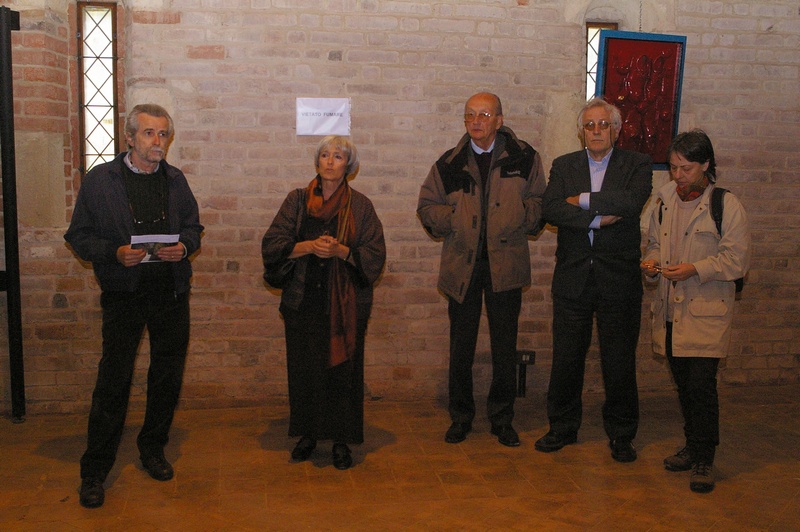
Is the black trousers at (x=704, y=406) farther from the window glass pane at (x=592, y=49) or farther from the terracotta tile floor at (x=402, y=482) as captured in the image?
the window glass pane at (x=592, y=49)

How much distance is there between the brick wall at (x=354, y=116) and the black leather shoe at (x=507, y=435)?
989 millimetres

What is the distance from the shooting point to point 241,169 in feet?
17.7

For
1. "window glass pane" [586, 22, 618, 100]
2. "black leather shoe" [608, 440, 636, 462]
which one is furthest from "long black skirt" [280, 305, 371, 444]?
"window glass pane" [586, 22, 618, 100]

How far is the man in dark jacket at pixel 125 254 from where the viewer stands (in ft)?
12.8

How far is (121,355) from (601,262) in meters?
2.60

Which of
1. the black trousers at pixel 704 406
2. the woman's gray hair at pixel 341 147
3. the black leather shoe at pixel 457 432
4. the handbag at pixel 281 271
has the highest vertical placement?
the woman's gray hair at pixel 341 147

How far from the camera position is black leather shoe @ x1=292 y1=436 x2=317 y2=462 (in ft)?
14.5

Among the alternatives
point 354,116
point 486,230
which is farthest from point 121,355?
point 354,116

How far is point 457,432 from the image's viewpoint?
15.7ft

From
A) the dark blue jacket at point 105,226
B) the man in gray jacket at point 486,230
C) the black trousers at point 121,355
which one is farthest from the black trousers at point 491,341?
the dark blue jacket at point 105,226

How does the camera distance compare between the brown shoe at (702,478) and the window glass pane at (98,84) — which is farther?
the window glass pane at (98,84)

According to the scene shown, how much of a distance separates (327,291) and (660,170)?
9.46ft

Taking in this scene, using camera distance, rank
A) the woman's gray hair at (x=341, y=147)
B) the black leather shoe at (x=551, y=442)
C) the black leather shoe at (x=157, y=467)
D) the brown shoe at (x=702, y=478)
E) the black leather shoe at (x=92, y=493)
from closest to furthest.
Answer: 1. the black leather shoe at (x=92, y=493)
2. the brown shoe at (x=702, y=478)
3. the black leather shoe at (x=157, y=467)
4. the woman's gray hair at (x=341, y=147)
5. the black leather shoe at (x=551, y=442)

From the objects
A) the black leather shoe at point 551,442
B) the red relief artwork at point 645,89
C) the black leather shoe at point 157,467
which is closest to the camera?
the black leather shoe at point 157,467
